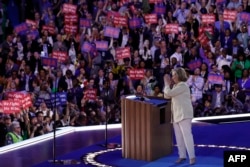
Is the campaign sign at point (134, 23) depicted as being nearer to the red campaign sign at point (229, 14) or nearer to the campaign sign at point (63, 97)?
the red campaign sign at point (229, 14)

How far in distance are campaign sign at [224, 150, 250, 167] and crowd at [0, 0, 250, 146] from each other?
22.9ft

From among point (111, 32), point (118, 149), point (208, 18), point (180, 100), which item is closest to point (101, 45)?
point (111, 32)

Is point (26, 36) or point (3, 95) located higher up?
point (26, 36)

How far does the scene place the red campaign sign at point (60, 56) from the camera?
628 inches

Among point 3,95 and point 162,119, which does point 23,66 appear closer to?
point 3,95

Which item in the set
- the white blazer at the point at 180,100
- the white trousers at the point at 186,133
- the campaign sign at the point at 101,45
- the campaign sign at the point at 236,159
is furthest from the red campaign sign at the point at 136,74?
the campaign sign at the point at 236,159

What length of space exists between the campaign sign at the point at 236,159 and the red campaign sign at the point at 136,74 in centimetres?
912

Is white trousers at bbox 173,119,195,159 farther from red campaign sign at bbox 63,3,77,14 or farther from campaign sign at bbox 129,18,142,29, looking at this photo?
red campaign sign at bbox 63,3,77,14

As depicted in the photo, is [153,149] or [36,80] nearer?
[153,149]

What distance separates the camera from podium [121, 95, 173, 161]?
10.5 m

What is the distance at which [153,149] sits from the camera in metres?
10.6

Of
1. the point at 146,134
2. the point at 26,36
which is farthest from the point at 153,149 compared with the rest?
the point at 26,36

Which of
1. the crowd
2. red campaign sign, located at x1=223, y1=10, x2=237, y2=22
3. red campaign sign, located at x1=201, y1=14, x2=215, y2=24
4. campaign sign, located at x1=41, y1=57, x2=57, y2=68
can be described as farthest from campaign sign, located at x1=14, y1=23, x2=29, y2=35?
red campaign sign, located at x1=223, y1=10, x2=237, y2=22

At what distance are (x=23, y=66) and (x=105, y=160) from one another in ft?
18.4
